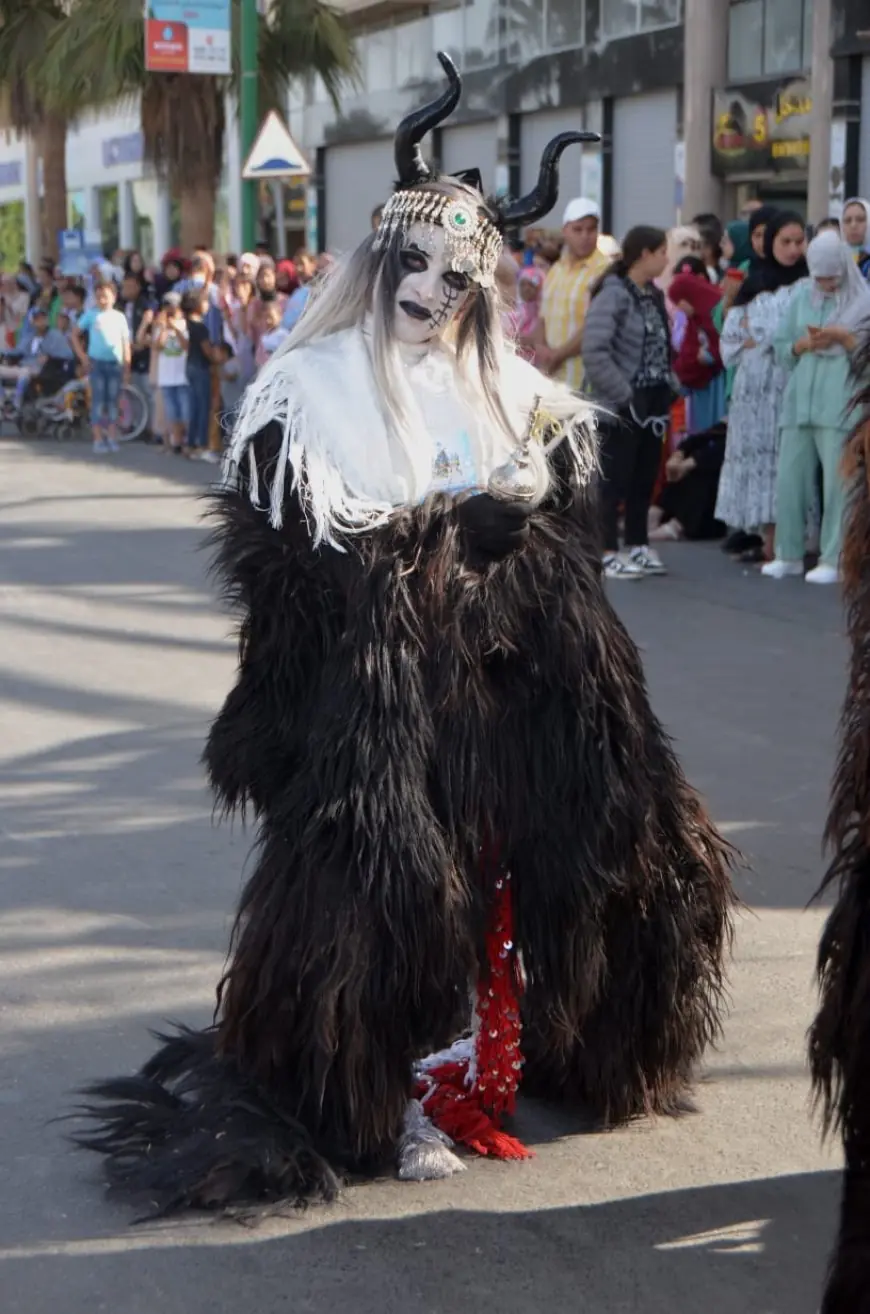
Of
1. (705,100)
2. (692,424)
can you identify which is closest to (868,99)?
(705,100)

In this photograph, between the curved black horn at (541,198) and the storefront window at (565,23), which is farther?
the storefront window at (565,23)

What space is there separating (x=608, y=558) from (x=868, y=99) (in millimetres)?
12535

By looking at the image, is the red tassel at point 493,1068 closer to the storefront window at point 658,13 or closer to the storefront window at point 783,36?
the storefront window at point 783,36

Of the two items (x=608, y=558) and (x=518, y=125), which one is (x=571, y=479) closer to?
(x=608, y=558)

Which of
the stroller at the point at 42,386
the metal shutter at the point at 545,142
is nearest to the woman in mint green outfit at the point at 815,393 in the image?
the stroller at the point at 42,386

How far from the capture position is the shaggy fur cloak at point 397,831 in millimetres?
3508

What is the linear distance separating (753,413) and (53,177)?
23488 millimetres

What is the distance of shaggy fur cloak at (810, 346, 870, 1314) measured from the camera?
2.62 meters

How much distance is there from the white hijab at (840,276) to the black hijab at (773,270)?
91cm

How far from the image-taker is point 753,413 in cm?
1146

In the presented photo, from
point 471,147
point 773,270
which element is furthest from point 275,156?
point 471,147

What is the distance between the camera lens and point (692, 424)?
1327 centimetres

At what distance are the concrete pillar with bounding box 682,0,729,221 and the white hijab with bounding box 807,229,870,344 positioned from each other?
15056 millimetres

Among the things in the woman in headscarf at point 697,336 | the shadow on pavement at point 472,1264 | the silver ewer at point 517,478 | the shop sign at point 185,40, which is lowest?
the shadow on pavement at point 472,1264
